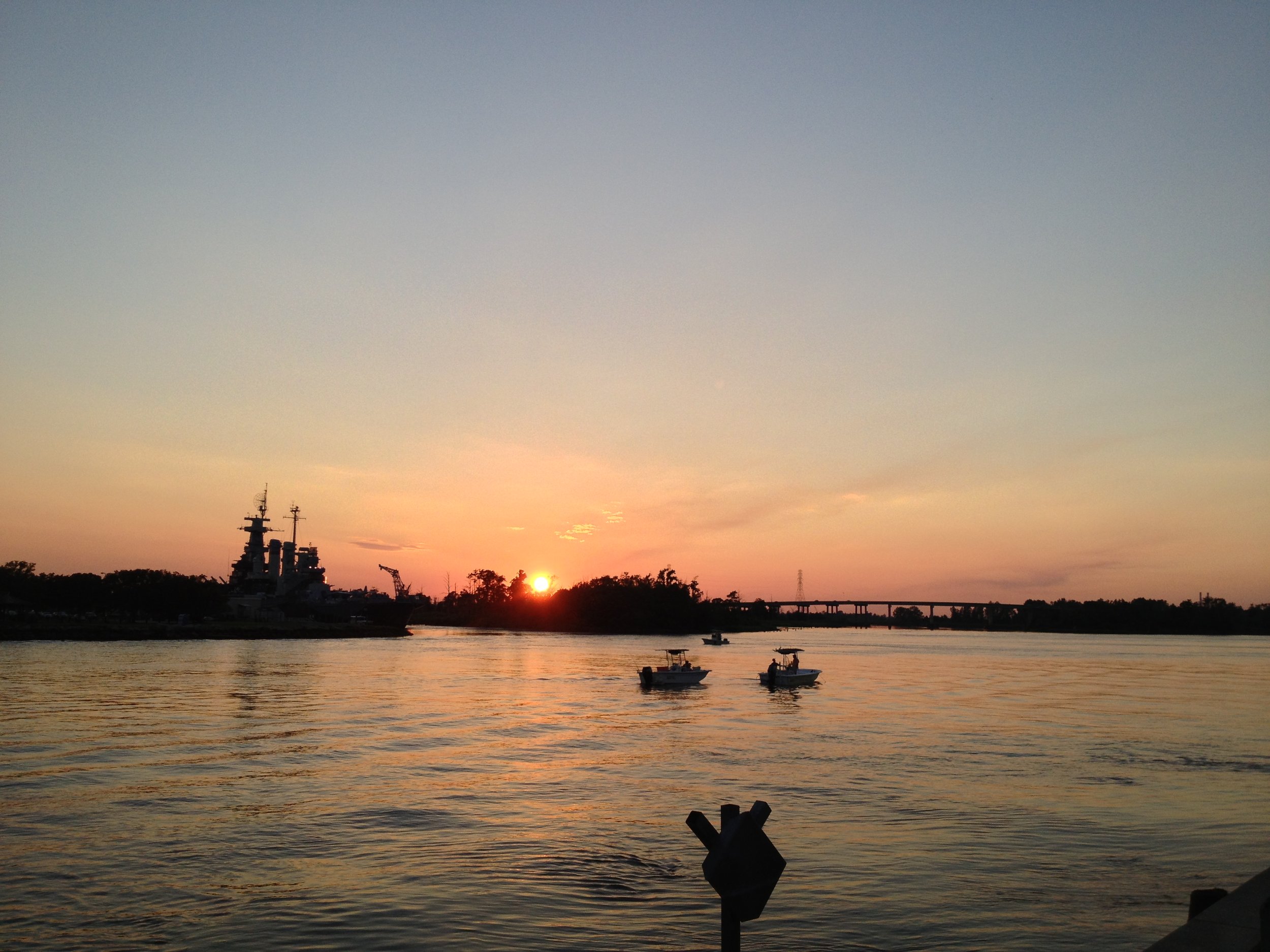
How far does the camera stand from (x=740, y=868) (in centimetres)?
836

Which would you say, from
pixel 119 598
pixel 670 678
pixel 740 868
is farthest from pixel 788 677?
pixel 119 598

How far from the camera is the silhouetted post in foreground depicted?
27.2ft

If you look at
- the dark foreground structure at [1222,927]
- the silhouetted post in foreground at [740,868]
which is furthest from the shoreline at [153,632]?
the dark foreground structure at [1222,927]

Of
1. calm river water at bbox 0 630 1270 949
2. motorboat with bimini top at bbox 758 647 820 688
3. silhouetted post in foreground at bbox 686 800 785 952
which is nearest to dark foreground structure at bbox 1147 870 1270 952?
silhouetted post in foreground at bbox 686 800 785 952

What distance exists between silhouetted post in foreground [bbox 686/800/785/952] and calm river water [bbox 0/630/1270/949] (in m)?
10.4

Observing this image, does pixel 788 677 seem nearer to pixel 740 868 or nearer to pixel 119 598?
pixel 740 868

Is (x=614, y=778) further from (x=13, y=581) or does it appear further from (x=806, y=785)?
(x=13, y=581)


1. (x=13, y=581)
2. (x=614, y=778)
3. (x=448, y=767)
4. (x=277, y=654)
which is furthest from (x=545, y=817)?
(x=13, y=581)

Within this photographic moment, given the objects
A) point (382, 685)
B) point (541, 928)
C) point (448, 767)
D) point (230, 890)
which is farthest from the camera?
point (382, 685)

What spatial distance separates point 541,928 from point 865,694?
71503 mm

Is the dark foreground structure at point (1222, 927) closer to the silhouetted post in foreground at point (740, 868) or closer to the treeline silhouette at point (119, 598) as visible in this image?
the silhouetted post in foreground at point (740, 868)

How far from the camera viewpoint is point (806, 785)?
35688 millimetres

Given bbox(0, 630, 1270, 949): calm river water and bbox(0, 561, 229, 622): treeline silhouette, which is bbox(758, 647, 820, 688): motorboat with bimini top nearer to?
bbox(0, 630, 1270, 949): calm river water

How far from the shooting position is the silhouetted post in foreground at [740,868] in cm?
830
